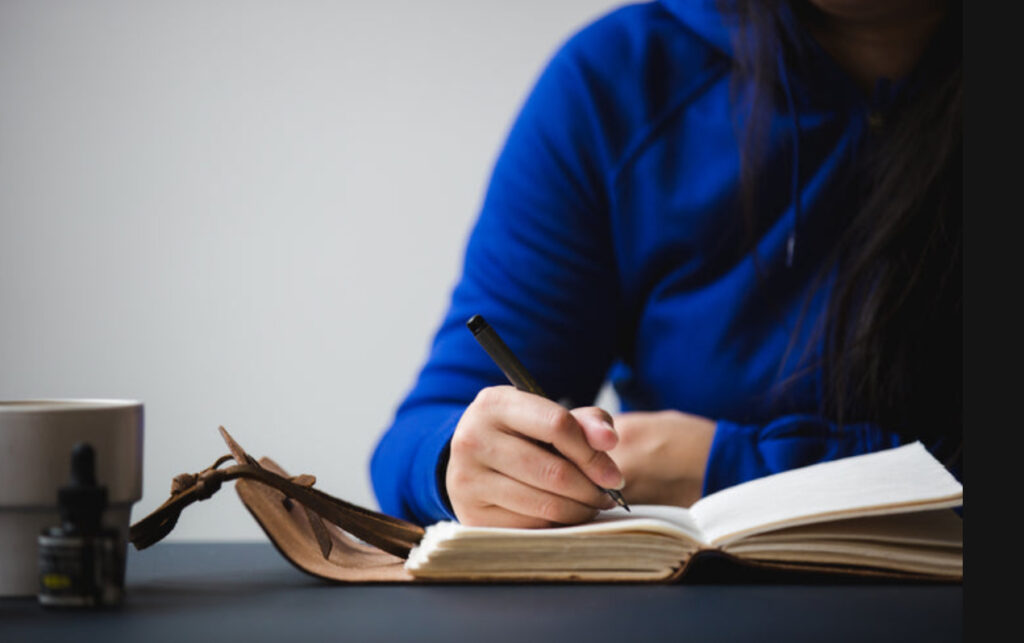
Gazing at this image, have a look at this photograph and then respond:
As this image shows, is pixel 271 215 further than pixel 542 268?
Yes

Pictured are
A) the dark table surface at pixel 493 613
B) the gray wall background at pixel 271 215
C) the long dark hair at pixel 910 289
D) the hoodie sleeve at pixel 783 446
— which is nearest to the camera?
the dark table surface at pixel 493 613

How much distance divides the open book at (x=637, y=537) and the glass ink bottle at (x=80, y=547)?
101 millimetres

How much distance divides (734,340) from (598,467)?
549 mm

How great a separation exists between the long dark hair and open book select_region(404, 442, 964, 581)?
0.39m

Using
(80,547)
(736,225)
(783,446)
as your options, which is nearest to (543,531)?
(80,547)

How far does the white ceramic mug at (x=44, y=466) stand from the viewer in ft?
1.71

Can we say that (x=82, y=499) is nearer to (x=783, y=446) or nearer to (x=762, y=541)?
(x=762, y=541)

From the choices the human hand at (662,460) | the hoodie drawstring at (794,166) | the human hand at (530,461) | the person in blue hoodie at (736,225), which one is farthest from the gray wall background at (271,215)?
the human hand at (530,461)

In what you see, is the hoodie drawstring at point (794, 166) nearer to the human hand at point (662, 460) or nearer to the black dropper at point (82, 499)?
the human hand at point (662, 460)

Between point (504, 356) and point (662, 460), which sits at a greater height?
point (504, 356)

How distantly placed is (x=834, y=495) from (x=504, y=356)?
0.24 metres

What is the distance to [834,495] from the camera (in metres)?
0.64

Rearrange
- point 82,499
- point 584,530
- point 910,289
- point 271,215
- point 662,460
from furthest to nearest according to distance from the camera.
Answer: point 271,215 < point 910,289 < point 662,460 < point 584,530 < point 82,499

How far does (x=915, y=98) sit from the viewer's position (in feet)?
3.62
